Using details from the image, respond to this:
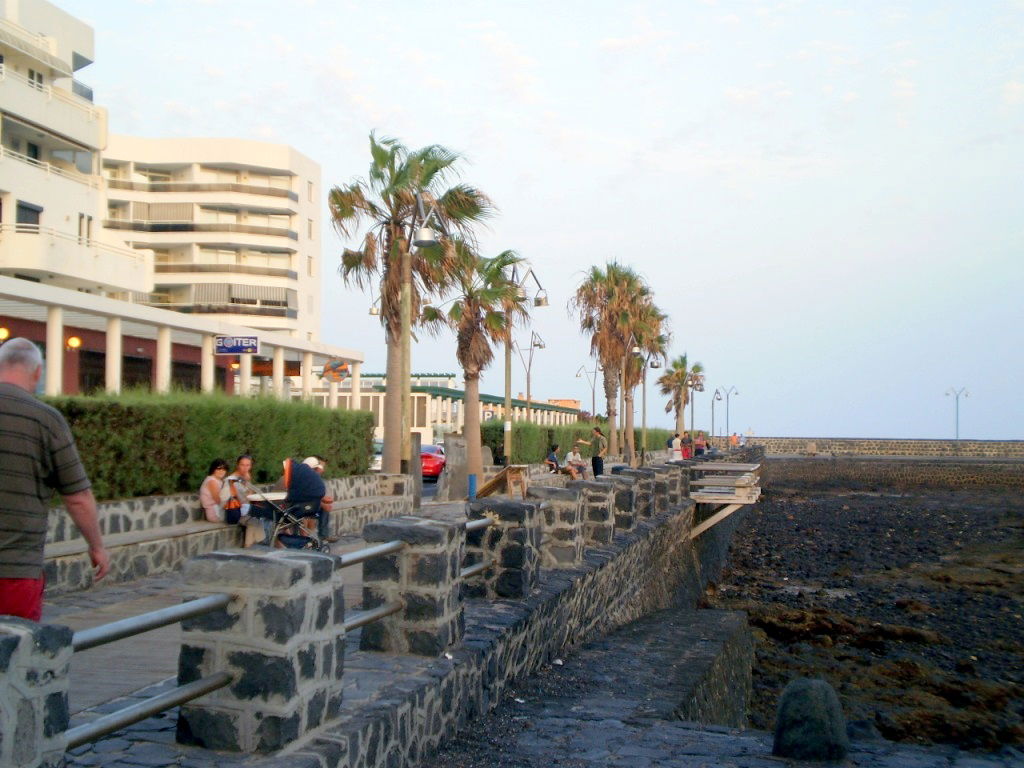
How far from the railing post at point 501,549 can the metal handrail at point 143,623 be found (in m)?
4.14

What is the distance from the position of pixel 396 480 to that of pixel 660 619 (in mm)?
9915

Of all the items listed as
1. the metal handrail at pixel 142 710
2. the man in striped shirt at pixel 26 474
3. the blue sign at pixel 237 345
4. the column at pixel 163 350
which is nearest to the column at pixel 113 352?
the column at pixel 163 350

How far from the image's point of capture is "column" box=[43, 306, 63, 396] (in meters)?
21.9

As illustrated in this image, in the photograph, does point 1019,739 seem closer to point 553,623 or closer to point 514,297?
point 553,623

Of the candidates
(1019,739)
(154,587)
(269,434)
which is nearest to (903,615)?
(1019,739)

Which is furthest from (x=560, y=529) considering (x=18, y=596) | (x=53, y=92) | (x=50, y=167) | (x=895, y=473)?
(x=895, y=473)

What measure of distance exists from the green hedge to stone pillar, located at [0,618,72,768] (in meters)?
9.16

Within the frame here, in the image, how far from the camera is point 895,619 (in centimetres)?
1936

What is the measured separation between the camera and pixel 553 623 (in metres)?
8.73

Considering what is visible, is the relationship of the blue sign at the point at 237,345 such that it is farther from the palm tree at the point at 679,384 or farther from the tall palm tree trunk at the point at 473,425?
the palm tree at the point at 679,384

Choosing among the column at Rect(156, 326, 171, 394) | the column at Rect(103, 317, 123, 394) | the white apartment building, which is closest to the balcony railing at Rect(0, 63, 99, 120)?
the column at Rect(156, 326, 171, 394)

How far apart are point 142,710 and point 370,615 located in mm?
2302

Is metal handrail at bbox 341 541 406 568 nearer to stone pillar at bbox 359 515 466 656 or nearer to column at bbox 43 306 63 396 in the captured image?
stone pillar at bbox 359 515 466 656

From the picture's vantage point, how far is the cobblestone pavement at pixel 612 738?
18.8 ft
